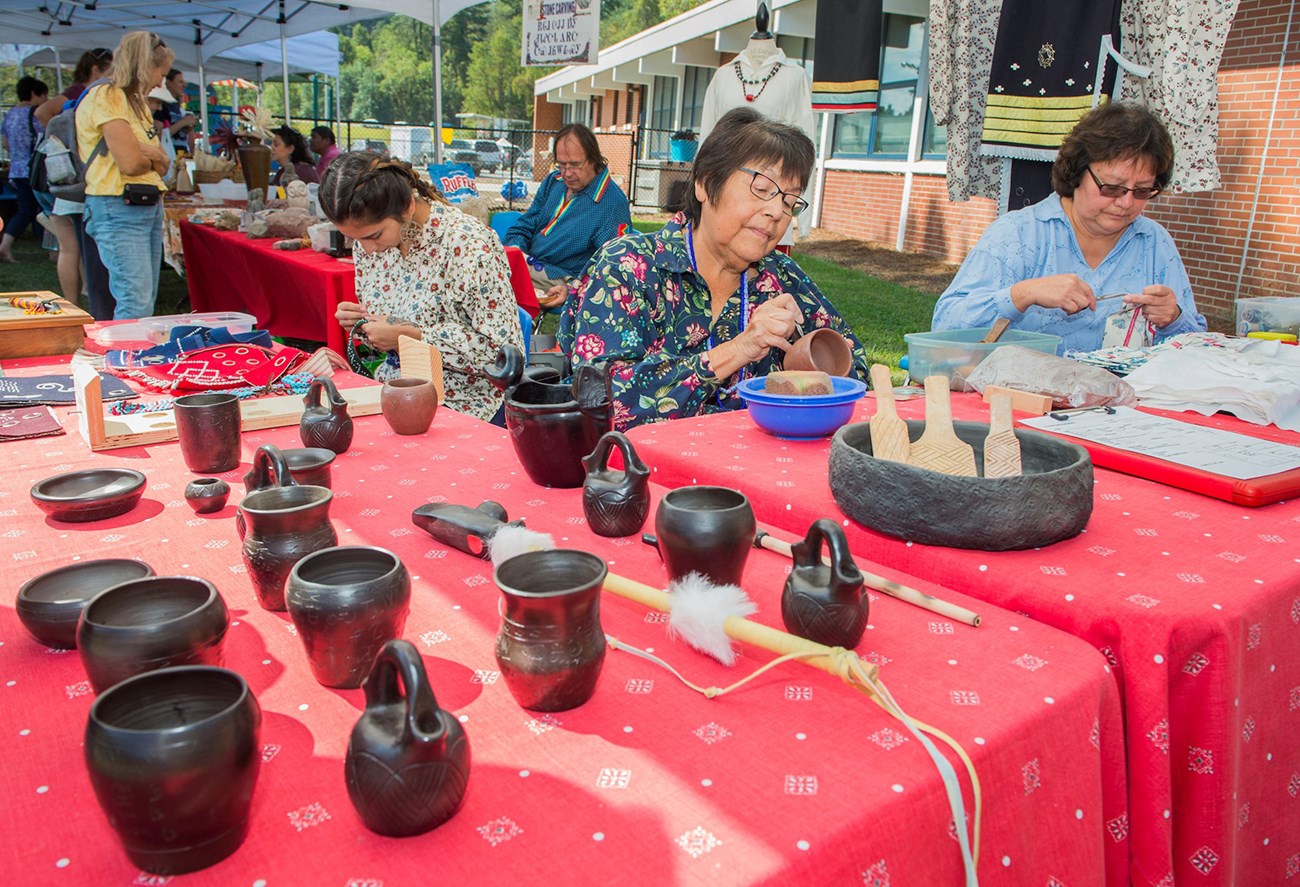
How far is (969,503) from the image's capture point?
4.21 ft

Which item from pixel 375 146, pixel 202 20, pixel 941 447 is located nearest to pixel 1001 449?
pixel 941 447

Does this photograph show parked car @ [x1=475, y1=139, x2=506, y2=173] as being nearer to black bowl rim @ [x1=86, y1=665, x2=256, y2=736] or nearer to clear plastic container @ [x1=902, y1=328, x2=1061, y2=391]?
clear plastic container @ [x1=902, y1=328, x2=1061, y2=391]

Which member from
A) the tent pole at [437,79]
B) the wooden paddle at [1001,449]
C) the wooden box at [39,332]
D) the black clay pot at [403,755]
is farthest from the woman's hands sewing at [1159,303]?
the tent pole at [437,79]

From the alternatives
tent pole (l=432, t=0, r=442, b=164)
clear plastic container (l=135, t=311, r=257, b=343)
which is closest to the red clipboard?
clear plastic container (l=135, t=311, r=257, b=343)

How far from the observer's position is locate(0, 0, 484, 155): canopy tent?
25.5 ft

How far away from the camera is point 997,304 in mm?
2740

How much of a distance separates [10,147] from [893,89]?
443 inches

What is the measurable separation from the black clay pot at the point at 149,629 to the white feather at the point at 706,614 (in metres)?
0.49

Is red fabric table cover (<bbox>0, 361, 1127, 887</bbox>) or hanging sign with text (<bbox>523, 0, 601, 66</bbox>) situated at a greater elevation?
hanging sign with text (<bbox>523, 0, 601, 66</bbox>)

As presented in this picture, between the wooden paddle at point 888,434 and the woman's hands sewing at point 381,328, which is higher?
the wooden paddle at point 888,434

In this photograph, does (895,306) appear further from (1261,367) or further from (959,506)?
(959,506)

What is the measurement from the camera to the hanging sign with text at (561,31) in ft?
23.7

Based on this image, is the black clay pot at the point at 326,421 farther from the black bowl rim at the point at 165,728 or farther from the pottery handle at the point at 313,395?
the black bowl rim at the point at 165,728

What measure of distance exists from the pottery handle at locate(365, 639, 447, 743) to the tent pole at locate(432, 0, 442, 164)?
7517 millimetres
